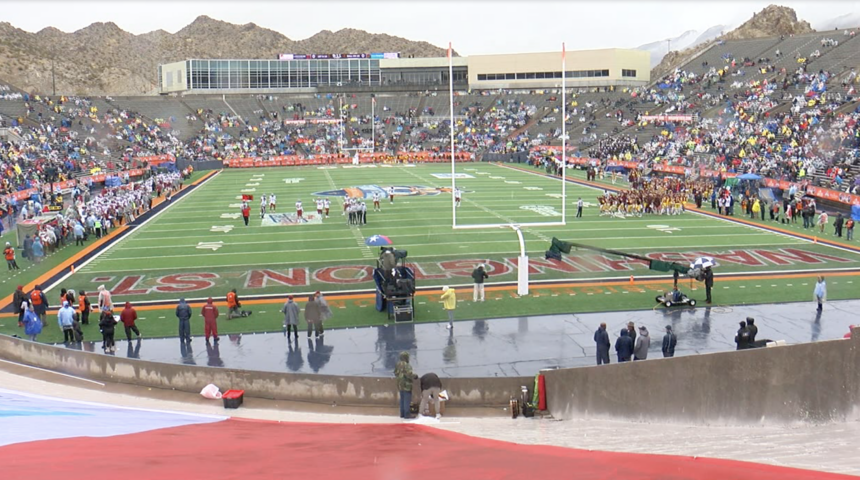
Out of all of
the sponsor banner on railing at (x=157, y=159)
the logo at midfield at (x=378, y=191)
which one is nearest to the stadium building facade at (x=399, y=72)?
the sponsor banner on railing at (x=157, y=159)

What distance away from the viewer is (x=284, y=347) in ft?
48.1

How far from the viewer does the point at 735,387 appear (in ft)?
28.6

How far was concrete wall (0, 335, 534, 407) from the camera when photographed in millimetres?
11148

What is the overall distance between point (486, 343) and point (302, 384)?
4607 mm

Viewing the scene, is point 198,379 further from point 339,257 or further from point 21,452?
point 339,257

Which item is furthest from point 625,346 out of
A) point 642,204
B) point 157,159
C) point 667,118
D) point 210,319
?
point 157,159

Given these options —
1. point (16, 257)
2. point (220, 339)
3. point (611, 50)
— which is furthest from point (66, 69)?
point (220, 339)

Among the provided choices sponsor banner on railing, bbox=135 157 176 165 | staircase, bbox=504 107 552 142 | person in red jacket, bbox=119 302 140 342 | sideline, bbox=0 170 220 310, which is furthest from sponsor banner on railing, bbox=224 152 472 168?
person in red jacket, bbox=119 302 140 342

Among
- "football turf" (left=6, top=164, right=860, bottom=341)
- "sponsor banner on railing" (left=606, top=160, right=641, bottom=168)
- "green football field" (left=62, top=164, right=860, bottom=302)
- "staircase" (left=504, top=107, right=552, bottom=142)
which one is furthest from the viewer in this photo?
"staircase" (left=504, top=107, right=552, bottom=142)

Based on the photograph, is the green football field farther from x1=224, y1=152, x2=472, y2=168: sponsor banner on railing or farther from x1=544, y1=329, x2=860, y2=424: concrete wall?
x1=224, y1=152, x2=472, y2=168: sponsor banner on railing

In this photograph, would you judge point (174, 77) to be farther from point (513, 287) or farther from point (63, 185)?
point (513, 287)

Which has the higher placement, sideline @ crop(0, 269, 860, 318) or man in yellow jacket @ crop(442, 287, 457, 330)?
man in yellow jacket @ crop(442, 287, 457, 330)

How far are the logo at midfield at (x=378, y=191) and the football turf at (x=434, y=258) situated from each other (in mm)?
2733

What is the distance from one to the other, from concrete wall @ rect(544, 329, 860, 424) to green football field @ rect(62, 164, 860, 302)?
1018 centimetres
